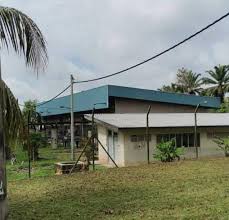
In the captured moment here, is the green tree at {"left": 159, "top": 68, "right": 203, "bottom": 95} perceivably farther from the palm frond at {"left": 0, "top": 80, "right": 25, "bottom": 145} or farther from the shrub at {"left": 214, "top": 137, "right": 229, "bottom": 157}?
the palm frond at {"left": 0, "top": 80, "right": 25, "bottom": 145}

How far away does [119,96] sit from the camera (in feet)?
134

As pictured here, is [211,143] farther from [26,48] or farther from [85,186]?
[26,48]

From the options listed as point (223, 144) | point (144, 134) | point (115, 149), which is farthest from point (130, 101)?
point (223, 144)

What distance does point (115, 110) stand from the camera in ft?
140

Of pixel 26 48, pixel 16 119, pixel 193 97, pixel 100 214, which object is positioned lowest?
pixel 100 214

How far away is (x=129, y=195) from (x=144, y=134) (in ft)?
54.1

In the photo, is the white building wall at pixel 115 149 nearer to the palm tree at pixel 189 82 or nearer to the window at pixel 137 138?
the window at pixel 137 138

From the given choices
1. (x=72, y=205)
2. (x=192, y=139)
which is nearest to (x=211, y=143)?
(x=192, y=139)

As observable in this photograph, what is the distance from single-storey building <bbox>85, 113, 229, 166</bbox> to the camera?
88.5 ft

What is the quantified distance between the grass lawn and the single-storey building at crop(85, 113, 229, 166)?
1048cm

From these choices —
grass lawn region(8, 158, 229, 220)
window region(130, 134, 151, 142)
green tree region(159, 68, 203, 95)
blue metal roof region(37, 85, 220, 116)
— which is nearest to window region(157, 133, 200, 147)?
window region(130, 134, 151, 142)

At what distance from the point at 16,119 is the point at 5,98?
0.55 metres

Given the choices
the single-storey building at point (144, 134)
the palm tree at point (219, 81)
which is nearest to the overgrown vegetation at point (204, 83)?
the palm tree at point (219, 81)

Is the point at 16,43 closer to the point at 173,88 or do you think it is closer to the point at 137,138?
the point at 137,138
